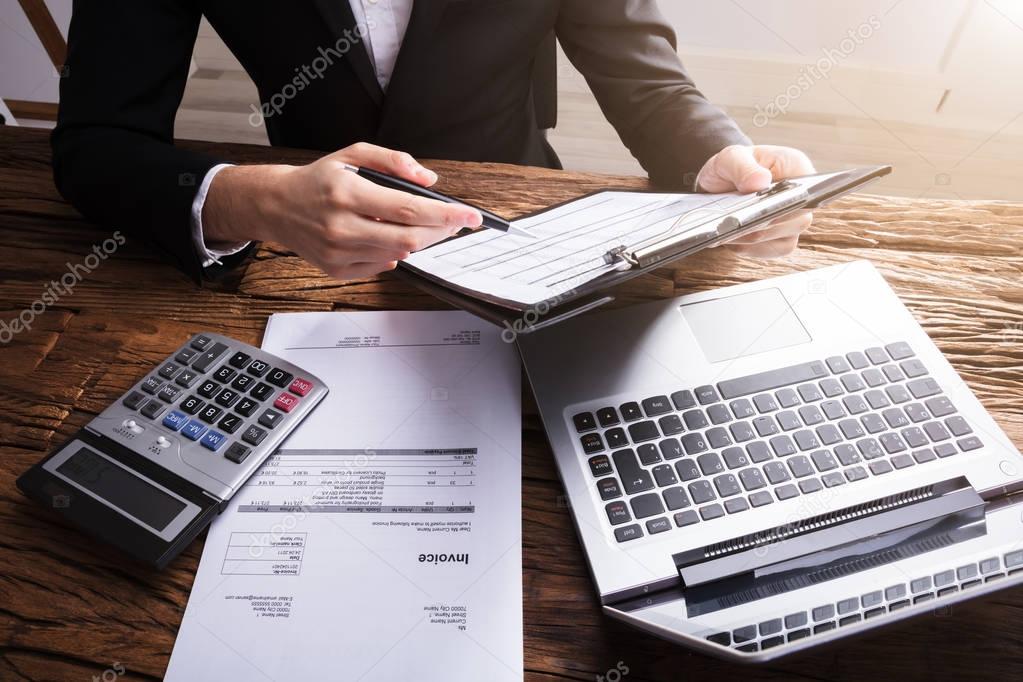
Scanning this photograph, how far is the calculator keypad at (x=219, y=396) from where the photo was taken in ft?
1.88

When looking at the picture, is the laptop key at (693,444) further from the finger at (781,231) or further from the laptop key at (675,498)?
the finger at (781,231)

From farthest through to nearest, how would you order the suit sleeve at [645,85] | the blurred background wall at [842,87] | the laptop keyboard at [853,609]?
1. the blurred background wall at [842,87]
2. the suit sleeve at [645,85]
3. the laptop keyboard at [853,609]

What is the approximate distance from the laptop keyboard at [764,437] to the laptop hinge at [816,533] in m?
0.02

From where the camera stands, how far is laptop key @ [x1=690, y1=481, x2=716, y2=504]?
0.51 metres

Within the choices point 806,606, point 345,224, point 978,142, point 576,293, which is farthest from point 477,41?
point 978,142

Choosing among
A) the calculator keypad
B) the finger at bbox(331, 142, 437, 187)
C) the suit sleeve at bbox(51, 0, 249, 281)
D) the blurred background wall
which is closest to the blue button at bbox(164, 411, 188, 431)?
the calculator keypad

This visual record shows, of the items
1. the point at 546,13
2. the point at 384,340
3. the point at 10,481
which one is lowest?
the point at 10,481

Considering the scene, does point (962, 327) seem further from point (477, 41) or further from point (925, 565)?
point (477, 41)

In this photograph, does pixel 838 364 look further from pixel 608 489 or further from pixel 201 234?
pixel 201 234

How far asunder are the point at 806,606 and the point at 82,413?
63 cm

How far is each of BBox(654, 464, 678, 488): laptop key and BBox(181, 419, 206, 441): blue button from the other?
0.38 m

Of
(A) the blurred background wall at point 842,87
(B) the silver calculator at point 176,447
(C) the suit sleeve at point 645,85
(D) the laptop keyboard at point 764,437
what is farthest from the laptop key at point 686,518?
(A) the blurred background wall at point 842,87

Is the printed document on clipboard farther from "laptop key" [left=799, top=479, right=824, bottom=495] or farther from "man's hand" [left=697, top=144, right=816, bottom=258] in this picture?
"laptop key" [left=799, top=479, right=824, bottom=495]

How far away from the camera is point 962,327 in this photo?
2.14ft
